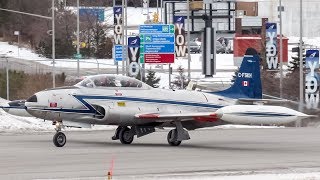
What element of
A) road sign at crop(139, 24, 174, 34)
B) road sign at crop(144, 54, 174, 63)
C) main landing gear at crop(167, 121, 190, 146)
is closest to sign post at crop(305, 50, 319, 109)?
road sign at crop(144, 54, 174, 63)

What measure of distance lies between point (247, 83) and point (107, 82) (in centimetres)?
483

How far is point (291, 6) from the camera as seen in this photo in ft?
361

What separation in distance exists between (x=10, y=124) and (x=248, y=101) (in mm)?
10857

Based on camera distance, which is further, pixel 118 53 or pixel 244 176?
pixel 118 53

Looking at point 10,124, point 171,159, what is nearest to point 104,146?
point 171,159

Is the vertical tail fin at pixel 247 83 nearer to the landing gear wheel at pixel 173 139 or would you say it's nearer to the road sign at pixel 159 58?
the landing gear wheel at pixel 173 139

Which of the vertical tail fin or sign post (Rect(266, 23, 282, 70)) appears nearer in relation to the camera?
the vertical tail fin

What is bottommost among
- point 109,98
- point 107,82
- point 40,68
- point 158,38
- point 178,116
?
point 178,116

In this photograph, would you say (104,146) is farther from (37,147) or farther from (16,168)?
(16,168)

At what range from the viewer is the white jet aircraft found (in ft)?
88.9

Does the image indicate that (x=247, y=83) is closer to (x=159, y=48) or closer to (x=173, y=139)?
(x=173, y=139)

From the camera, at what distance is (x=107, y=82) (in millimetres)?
29219

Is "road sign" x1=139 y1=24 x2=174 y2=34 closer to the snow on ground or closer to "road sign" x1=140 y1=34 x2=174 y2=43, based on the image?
"road sign" x1=140 y1=34 x2=174 y2=43

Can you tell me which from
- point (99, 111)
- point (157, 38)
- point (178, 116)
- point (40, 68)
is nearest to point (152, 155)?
point (178, 116)
